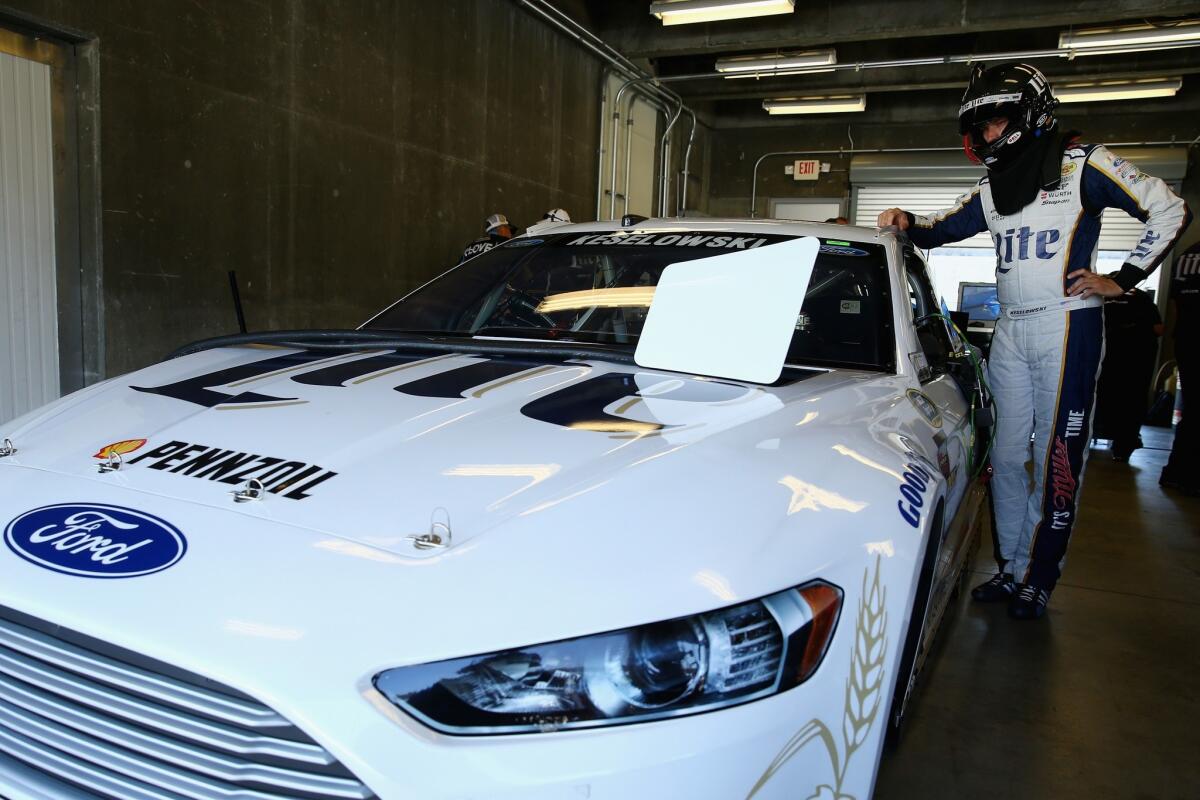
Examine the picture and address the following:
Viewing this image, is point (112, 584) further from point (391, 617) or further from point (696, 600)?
point (696, 600)

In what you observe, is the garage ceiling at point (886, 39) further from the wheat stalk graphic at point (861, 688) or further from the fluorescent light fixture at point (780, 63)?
the wheat stalk graphic at point (861, 688)

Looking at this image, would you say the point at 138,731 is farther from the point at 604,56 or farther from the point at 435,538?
the point at 604,56

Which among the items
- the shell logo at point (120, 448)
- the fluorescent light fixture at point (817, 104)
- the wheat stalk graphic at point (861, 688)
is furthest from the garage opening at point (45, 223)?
the fluorescent light fixture at point (817, 104)

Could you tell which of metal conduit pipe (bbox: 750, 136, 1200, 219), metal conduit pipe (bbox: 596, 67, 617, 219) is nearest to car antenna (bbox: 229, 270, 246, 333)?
metal conduit pipe (bbox: 596, 67, 617, 219)

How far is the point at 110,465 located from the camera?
4.18 feet

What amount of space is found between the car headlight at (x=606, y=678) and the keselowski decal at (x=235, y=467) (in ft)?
1.20

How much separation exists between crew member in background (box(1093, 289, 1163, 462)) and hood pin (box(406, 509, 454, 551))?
7.65 metres

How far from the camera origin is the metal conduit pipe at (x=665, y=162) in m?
12.2

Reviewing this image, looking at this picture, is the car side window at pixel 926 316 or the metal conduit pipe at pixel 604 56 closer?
the car side window at pixel 926 316

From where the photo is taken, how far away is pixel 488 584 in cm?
96

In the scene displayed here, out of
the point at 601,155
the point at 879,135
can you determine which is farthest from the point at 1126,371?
the point at 879,135

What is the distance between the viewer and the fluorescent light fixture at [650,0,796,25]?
7.88 meters

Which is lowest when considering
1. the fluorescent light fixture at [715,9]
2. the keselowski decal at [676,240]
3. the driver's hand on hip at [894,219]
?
the keselowski decal at [676,240]

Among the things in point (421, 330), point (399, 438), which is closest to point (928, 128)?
point (421, 330)
